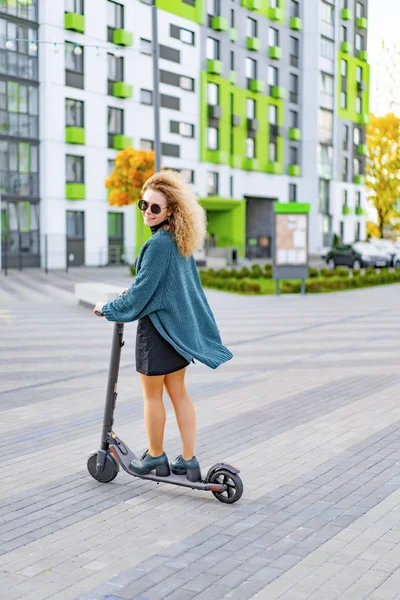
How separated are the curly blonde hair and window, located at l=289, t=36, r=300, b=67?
55.6 metres

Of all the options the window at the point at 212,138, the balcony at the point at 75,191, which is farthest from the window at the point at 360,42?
the balcony at the point at 75,191

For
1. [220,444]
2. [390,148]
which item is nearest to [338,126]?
[390,148]

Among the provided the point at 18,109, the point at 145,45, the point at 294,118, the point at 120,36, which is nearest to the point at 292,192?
the point at 294,118

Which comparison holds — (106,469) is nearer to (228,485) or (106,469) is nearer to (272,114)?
(228,485)

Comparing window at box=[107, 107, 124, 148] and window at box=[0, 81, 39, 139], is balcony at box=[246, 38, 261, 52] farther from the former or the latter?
window at box=[0, 81, 39, 139]

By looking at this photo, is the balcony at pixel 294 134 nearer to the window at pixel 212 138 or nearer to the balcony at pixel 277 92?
the balcony at pixel 277 92

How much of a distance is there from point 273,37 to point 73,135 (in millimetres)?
21827

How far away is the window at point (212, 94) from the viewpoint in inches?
1959

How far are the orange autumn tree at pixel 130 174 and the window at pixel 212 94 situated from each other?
17137 mm

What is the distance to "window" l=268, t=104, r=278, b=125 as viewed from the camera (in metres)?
56.2

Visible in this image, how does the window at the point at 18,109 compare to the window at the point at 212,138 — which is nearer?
the window at the point at 18,109

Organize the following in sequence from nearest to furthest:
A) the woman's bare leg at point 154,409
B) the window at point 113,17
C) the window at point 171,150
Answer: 1. the woman's bare leg at point 154,409
2. the window at point 113,17
3. the window at point 171,150

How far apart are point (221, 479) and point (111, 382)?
87cm

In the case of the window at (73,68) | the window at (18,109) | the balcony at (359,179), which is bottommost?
the balcony at (359,179)
